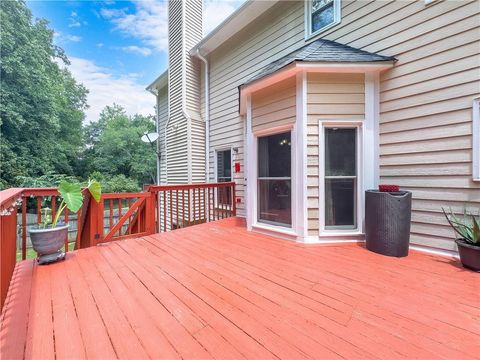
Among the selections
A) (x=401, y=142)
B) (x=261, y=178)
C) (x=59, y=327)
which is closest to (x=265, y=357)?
(x=59, y=327)

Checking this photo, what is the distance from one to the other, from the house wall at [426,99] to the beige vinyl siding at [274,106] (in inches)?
17.1

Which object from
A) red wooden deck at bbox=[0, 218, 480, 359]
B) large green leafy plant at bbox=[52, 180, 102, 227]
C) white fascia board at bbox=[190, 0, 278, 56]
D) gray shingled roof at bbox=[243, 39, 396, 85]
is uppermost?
white fascia board at bbox=[190, 0, 278, 56]

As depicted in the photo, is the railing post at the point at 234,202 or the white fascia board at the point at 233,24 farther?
the railing post at the point at 234,202

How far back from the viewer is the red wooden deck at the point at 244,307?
1365 mm

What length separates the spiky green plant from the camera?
7.84ft

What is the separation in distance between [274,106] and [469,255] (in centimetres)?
316

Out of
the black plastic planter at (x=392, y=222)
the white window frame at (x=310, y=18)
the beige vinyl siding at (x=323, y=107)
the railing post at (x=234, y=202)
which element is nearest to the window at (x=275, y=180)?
the beige vinyl siding at (x=323, y=107)

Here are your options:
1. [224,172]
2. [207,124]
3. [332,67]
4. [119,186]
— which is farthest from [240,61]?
[119,186]

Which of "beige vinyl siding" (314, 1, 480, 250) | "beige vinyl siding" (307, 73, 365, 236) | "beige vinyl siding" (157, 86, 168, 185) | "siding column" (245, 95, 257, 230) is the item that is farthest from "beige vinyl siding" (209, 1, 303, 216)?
"beige vinyl siding" (157, 86, 168, 185)

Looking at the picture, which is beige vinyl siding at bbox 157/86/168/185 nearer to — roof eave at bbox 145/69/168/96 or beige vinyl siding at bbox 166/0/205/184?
roof eave at bbox 145/69/168/96

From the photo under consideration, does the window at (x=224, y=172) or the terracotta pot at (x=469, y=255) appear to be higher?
the window at (x=224, y=172)

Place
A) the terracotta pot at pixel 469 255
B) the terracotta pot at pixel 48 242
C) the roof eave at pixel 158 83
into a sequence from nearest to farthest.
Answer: the terracotta pot at pixel 469 255 → the terracotta pot at pixel 48 242 → the roof eave at pixel 158 83

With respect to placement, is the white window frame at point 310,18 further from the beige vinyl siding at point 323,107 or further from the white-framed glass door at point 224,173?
the white-framed glass door at point 224,173

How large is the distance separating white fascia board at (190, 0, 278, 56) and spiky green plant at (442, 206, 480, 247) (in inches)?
206
